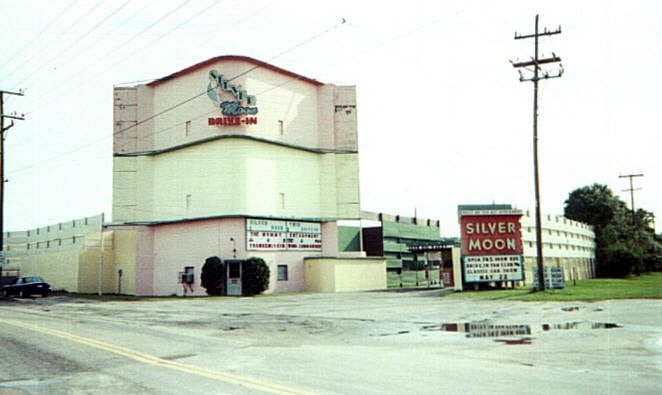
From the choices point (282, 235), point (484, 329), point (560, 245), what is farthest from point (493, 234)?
point (560, 245)

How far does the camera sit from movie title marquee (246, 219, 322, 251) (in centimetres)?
4344

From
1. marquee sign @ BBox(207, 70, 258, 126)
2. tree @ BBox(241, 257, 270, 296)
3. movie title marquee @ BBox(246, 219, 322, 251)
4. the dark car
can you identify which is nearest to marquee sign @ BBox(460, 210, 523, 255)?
tree @ BBox(241, 257, 270, 296)

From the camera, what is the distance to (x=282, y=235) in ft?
149

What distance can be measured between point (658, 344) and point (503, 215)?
26.0 m

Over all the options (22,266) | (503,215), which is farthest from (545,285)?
(22,266)

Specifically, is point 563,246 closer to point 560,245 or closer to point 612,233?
point 560,245

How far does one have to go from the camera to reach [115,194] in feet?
161

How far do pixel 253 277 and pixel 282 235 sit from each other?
5.25 m

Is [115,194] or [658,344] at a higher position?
[115,194]

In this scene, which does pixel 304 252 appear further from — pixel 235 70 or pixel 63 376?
pixel 63 376

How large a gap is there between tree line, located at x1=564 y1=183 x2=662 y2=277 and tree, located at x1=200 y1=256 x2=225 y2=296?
49.2 m

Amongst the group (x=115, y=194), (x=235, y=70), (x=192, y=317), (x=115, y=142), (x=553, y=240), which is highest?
(x=235, y=70)

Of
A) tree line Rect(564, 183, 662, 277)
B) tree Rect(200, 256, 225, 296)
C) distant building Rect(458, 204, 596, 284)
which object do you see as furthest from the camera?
tree line Rect(564, 183, 662, 277)

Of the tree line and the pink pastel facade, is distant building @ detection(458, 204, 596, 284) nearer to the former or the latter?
the tree line
